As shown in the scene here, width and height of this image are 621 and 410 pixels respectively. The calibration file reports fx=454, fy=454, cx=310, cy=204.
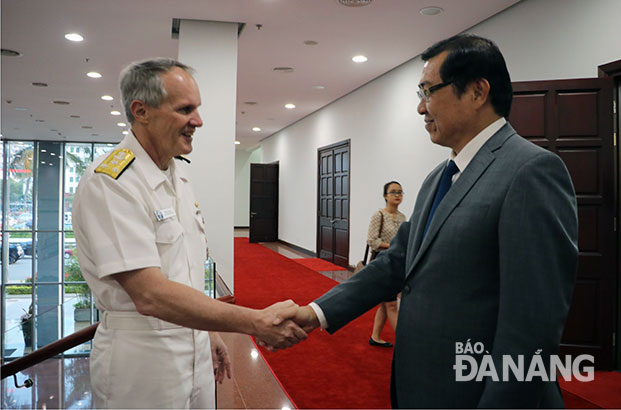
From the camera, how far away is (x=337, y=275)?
336 inches

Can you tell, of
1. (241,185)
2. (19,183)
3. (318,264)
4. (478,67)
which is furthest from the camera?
(241,185)

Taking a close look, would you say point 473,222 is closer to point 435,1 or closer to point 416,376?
point 416,376

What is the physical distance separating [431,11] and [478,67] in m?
4.12

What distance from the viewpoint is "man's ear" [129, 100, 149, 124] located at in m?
1.54

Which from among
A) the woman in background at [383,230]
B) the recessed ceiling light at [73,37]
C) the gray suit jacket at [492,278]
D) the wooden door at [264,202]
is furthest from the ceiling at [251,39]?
the wooden door at [264,202]

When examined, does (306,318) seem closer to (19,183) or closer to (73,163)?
(73,163)

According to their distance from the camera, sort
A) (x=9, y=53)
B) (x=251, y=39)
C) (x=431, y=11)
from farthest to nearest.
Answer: (x=9, y=53) < (x=251, y=39) < (x=431, y=11)

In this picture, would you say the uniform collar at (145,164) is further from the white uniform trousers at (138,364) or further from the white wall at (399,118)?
the white wall at (399,118)

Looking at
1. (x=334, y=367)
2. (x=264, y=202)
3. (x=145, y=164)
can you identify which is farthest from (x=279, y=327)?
(x=264, y=202)

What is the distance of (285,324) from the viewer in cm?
180

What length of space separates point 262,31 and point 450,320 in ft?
17.0

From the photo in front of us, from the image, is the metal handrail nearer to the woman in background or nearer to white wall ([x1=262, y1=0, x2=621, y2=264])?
the woman in background

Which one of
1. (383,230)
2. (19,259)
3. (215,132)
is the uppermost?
(215,132)

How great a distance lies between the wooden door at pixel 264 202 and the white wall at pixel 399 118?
46 centimetres
